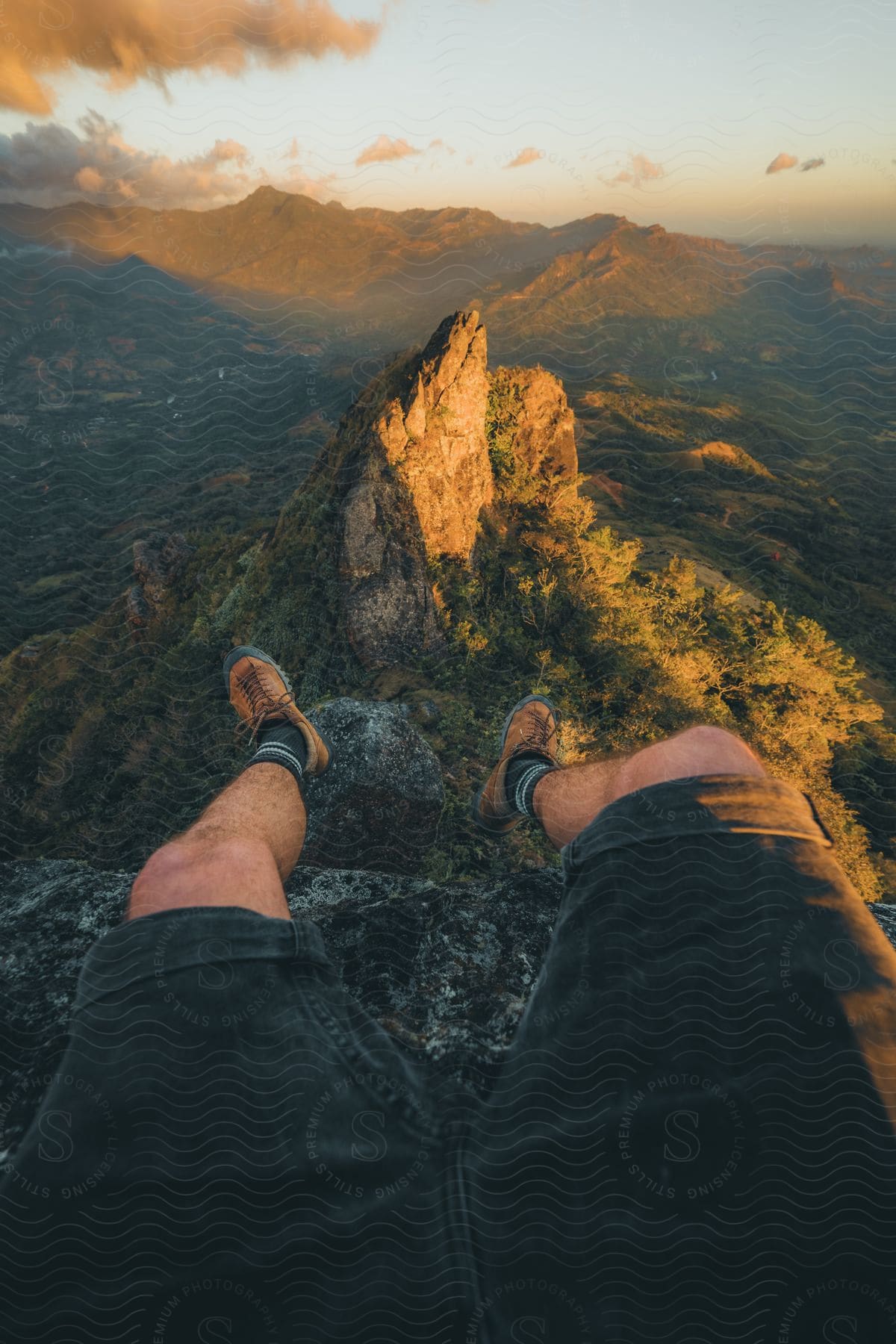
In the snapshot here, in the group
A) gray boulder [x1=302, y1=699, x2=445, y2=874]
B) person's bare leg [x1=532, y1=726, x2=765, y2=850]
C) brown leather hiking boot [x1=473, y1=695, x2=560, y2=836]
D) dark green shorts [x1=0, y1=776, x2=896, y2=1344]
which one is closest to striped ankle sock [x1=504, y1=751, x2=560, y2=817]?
brown leather hiking boot [x1=473, y1=695, x2=560, y2=836]

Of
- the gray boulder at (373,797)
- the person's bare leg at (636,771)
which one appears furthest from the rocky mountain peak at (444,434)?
the person's bare leg at (636,771)

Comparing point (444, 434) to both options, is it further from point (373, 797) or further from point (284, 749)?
point (284, 749)

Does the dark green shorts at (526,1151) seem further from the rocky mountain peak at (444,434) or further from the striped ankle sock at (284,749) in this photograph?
the rocky mountain peak at (444,434)

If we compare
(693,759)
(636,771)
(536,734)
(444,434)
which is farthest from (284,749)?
(444,434)

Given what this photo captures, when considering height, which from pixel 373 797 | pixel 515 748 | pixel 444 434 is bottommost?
pixel 373 797

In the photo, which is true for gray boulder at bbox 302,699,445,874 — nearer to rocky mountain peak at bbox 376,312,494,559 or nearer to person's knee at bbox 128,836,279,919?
person's knee at bbox 128,836,279,919

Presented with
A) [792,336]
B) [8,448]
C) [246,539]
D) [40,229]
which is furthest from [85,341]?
[792,336]

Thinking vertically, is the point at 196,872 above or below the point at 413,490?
below
